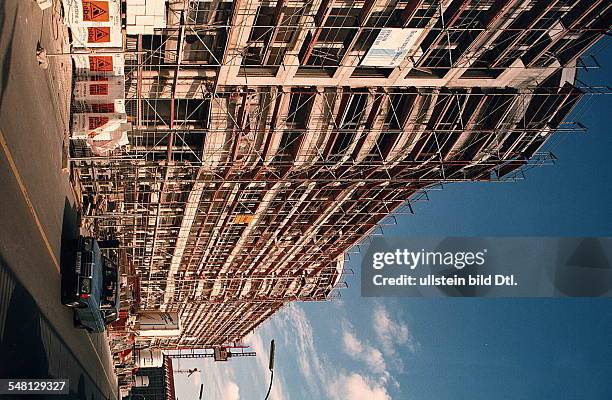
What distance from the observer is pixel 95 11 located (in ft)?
61.3

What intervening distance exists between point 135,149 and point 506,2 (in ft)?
55.2

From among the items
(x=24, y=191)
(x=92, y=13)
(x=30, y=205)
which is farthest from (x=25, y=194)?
(x=92, y=13)

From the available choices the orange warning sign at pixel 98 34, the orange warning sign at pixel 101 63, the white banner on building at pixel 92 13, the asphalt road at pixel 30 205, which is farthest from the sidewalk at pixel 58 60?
the orange warning sign at pixel 98 34

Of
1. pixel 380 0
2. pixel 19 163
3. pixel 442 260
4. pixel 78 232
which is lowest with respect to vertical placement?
pixel 442 260

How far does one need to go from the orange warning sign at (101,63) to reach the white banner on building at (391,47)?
9.76 meters

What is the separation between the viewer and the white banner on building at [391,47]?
67.1 ft

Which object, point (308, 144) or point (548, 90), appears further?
point (308, 144)

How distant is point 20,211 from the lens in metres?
15.1

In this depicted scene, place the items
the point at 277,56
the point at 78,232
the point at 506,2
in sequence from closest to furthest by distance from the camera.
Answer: the point at 506,2, the point at 277,56, the point at 78,232

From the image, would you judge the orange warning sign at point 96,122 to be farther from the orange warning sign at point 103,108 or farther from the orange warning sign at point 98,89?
the orange warning sign at point 98,89

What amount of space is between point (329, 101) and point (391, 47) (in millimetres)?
4516

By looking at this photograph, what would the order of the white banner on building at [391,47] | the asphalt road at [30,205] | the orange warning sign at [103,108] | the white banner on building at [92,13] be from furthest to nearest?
the orange warning sign at [103,108], the white banner on building at [391,47], the white banner on building at [92,13], the asphalt road at [30,205]

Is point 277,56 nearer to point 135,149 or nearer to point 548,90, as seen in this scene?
point 135,149

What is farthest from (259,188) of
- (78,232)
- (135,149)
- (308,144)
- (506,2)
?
(506,2)
